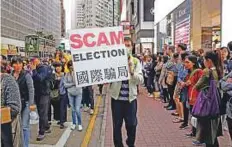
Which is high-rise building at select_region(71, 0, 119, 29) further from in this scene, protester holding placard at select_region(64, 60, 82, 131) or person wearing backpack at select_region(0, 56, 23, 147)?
person wearing backpack at select_region(0, 56, 23, 147)

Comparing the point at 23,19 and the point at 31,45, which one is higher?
the point at 23,19

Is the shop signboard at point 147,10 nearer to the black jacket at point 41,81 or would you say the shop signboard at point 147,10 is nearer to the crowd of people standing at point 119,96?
the crowd of people standing at point 119,96

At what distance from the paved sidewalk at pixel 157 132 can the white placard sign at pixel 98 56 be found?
203cm

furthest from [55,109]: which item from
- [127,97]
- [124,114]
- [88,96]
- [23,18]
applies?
[23,18]

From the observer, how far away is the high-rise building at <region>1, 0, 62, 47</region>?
86.1 metres

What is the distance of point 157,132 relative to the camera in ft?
32.3

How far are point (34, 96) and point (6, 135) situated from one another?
4.00 m

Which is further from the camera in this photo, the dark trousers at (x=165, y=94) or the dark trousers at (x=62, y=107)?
the dark trousers at (x=165, y=94)

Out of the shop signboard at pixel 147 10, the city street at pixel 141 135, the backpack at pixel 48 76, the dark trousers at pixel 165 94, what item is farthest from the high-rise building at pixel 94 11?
the backpack at pixel 48 76

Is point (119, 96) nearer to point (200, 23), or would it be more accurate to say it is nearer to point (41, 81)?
point (41, 81)

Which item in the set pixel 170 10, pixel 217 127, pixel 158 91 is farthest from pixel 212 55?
pixel 170 10

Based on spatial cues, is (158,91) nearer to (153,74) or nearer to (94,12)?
(153,74)

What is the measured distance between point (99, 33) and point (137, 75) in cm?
88

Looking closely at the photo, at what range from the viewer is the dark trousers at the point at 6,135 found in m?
5.51
